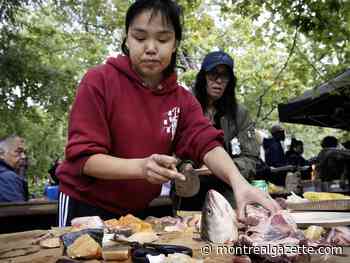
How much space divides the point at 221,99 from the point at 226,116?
153mm

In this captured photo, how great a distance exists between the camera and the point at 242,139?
3.56 metres

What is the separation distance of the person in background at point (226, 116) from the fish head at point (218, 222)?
1564 mm

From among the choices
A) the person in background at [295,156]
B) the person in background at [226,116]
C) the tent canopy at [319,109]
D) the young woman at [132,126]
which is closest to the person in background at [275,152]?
the person in background at [295,156]

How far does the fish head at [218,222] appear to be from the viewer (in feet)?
5.59

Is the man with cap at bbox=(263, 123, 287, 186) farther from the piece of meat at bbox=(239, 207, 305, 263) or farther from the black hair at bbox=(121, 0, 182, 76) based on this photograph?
the piece of meat at bbox=(239, 207, 305, 263)

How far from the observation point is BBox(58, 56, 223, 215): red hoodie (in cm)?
200

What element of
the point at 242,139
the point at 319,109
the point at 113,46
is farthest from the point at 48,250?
the point at 113,46

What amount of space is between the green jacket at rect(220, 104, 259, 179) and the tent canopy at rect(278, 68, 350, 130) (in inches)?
139

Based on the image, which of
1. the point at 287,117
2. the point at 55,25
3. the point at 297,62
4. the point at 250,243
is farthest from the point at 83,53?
the point at 250,243

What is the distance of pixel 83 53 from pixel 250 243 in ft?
42.8

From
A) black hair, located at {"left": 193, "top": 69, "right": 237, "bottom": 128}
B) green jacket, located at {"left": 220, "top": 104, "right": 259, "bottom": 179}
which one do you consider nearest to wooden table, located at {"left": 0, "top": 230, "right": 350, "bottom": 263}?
green jacket, located at {"left": 220, "top": 104, "right": 259, "bottom": 179}

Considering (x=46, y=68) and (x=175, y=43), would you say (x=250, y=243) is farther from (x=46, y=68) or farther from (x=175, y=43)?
(x=46, y=68)

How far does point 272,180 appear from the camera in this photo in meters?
7.55

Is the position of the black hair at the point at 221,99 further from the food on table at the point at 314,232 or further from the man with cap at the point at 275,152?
the man with cap at the point at 275,152
